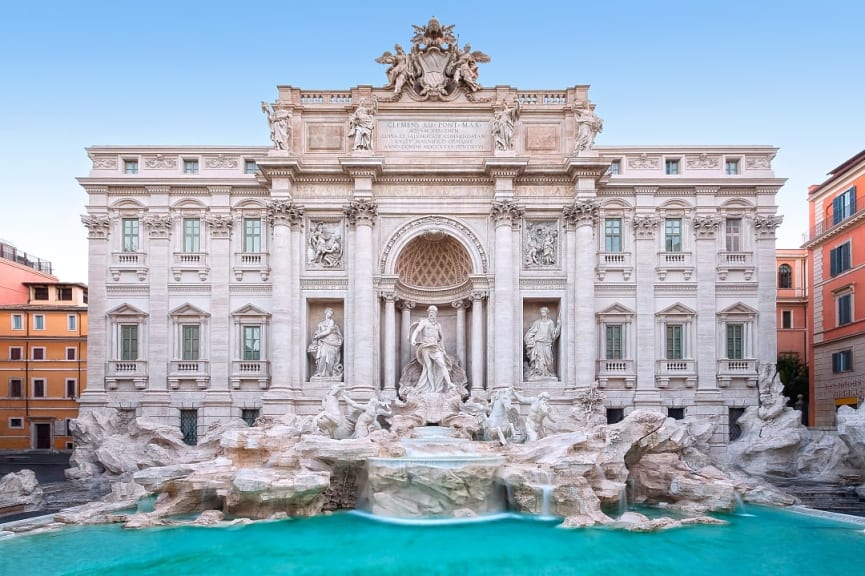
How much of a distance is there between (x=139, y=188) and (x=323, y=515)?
612 inches

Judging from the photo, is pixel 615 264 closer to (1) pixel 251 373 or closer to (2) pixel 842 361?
(2) pixel 842 361

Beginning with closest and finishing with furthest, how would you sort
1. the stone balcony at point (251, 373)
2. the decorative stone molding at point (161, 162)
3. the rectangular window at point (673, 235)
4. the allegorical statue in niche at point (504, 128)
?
the allegorical statue in niche at point (504, 128), the stone balcony at point (251, 373), the rectangular window at point (673, 235), the decorative stone molding at point (161, 162)

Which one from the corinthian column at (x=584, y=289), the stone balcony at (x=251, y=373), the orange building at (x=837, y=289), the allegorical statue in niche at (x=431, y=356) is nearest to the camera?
the allegorical statue in niche at (x=431, y=356)

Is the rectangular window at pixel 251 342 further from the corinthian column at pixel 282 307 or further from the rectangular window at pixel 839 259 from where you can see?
the rectangular window at pixel 839 259

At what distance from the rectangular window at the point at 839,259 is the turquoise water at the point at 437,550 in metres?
16.5

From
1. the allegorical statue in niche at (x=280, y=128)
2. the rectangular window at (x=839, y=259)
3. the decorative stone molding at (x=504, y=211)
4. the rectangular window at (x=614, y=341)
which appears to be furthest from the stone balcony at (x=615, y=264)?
the allegorical statue in niche at (x=280, y=128)

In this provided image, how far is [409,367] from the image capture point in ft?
83.0

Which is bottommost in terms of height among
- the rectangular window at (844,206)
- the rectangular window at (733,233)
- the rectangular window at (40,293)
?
the rectangular window at (40,293)

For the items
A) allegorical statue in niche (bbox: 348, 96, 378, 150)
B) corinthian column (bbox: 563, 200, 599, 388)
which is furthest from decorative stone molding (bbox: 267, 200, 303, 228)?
corinthian column (bbox: 563, 200, 599, 388)

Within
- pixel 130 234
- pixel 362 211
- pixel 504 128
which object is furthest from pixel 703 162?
pixel 130 234

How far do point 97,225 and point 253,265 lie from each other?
631 centimetres

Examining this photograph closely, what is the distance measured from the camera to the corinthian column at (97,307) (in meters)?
25.2

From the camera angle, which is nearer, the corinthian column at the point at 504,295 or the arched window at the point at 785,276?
the corinthian column at the point at 504,295

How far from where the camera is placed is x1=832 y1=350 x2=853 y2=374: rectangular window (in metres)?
28.6
